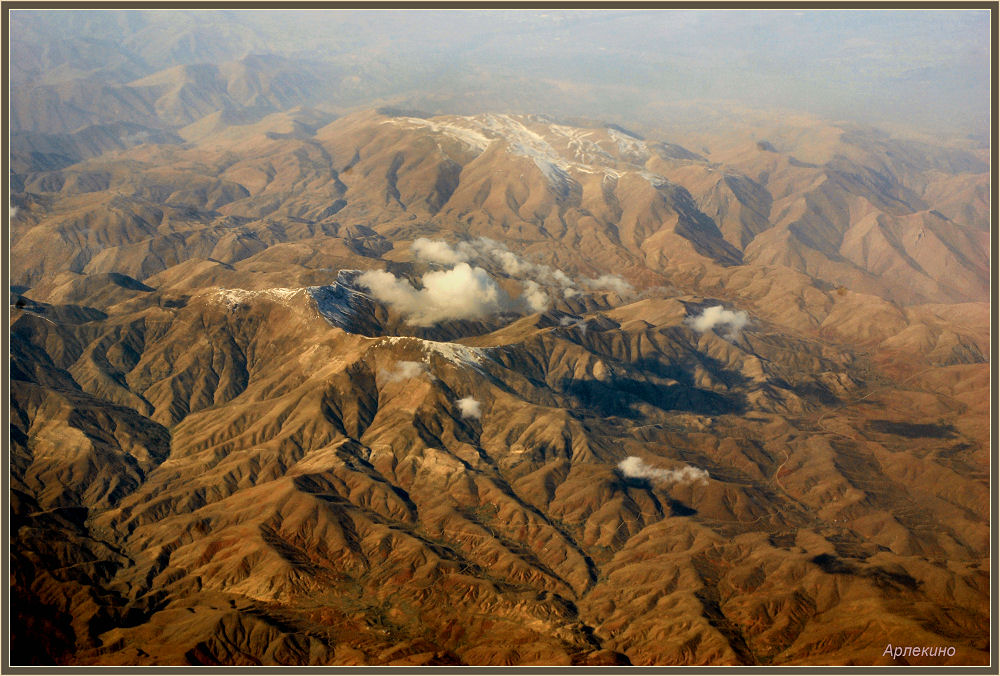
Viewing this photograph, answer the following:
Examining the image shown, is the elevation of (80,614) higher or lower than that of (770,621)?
higher

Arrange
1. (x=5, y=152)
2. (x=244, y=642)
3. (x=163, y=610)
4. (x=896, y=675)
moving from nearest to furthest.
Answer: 1. (x=5, y=152)
2. (x=896, y=675)
3. (x=244, y=642)
4. (x=163, y=610)

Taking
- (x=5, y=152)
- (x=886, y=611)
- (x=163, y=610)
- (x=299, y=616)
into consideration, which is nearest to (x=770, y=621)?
(x=886, y=611)

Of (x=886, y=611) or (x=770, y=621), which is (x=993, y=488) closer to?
(x=886, y=611)

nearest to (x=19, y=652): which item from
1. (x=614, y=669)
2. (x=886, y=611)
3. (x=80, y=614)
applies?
(x=80, y=614)

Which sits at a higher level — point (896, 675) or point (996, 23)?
point (996, 23)

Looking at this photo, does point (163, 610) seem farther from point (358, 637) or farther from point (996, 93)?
point (996, 93)

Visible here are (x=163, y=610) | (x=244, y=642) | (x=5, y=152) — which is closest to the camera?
(x=5, y=152)

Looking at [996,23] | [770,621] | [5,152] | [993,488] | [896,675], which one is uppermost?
[996,23]

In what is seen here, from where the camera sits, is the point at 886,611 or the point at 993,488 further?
the point at 886,611

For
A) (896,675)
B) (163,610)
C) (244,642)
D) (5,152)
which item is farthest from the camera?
(163,610)
